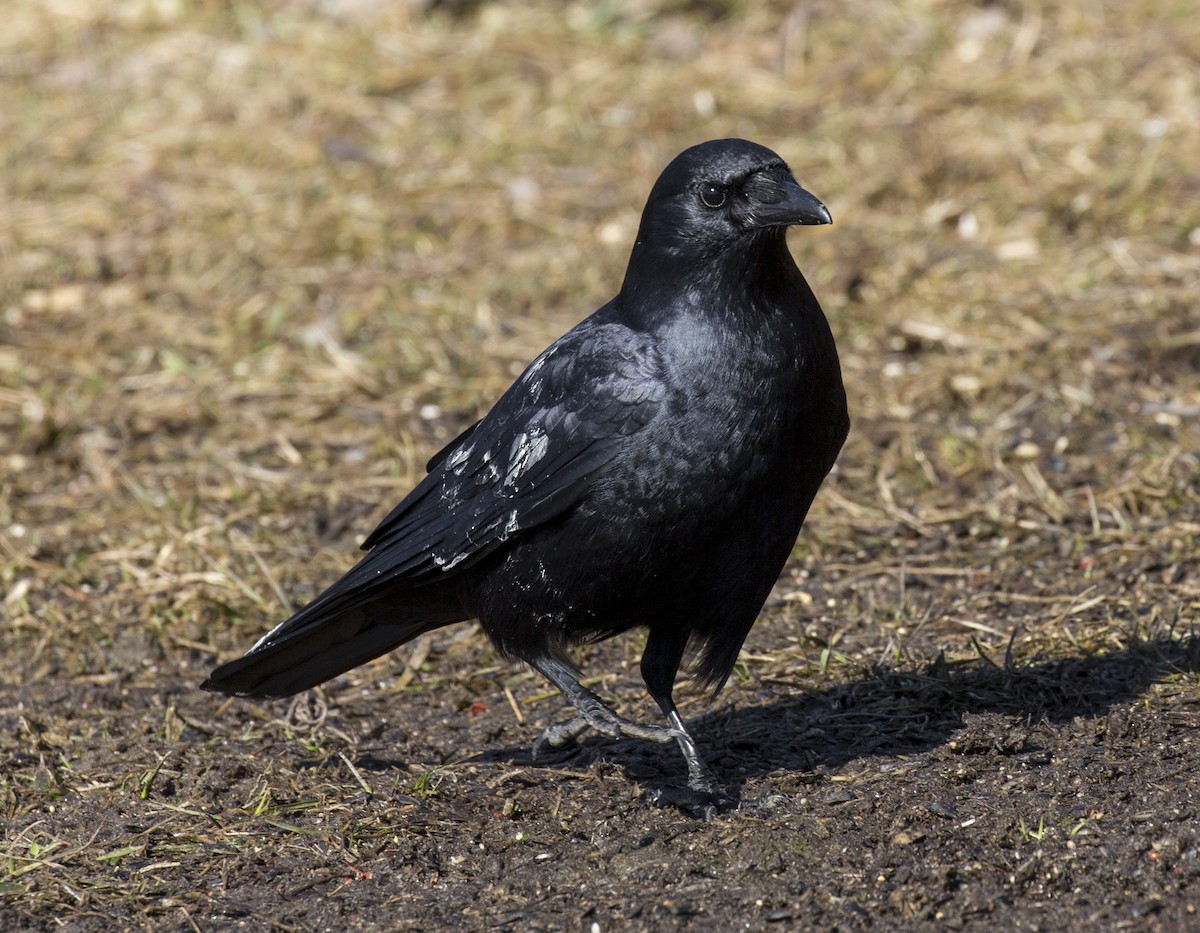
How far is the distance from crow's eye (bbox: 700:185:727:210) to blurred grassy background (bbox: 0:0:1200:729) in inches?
71.2

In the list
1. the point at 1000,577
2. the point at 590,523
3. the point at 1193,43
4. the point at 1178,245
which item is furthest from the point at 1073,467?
the point at 1193,43

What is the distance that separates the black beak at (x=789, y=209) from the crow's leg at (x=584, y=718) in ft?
4.38

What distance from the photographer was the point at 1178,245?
285 inches

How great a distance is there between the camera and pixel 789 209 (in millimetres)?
3764

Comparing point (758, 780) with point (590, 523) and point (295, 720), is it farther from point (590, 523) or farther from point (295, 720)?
point (295, 720)

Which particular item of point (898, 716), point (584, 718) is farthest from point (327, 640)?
point (898, 716)

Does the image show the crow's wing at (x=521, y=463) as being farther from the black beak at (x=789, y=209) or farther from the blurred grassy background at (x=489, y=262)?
the blurred grassy background at (x=489, y=262)

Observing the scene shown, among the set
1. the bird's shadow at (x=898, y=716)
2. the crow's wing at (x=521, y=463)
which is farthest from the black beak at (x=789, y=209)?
the bird's shadow at (x=898, y=716)

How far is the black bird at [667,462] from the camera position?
376 centimetres

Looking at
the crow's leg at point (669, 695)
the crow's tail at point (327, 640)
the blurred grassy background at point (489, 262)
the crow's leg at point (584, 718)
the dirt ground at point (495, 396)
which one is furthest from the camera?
the blurred grassy background at point (489, 262)

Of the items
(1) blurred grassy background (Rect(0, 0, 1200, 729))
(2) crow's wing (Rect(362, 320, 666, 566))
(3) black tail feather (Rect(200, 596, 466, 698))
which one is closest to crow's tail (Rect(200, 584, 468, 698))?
(3) black tail feather (Rect(200, 596, 466, 698))

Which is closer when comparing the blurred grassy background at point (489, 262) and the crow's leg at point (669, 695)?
the crow's leg at point (669, 695)

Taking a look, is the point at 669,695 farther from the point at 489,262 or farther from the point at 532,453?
the point at 489,262

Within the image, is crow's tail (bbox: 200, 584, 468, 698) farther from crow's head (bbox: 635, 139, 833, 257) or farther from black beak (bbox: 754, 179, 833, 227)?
black beak (bbox: 754, 179, 833, 227)
